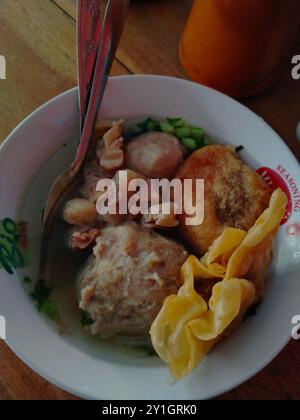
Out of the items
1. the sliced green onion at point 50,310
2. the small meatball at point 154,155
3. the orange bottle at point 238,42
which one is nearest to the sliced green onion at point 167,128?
the small meatball at point 154,155

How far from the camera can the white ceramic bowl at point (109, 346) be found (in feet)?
1.90

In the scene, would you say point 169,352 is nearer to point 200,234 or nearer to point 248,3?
point 200,234

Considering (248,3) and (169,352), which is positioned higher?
(248,3)

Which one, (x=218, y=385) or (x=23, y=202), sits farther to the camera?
(x=23, y=202)

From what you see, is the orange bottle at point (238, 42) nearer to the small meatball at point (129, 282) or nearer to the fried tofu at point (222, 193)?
the fried tofu at point (222, 193)

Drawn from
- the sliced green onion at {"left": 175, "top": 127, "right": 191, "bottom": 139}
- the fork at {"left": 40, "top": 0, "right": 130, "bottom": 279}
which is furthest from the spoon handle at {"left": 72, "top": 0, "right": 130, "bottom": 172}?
the sliced green onion at {"left": 175, "top": 127, "right": 191, "bottom": 139}

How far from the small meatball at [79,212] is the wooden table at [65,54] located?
18 centimetres

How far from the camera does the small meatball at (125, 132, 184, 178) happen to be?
28.1 inches

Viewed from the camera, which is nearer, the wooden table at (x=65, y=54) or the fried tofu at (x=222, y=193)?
the fried tofu at (x=222, y=193)

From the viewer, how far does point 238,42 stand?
725 mm

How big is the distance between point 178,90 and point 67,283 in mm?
307

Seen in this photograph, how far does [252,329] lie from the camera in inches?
24.2
